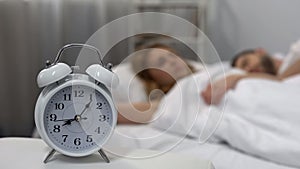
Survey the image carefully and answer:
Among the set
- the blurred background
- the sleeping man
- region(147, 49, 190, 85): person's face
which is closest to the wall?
the blurred background

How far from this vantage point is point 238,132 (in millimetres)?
1051

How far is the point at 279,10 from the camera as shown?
2518mm

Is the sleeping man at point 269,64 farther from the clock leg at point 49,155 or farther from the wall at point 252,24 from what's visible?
the clock leg at point 49,155

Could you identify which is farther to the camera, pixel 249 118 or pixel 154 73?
pixel 154 73

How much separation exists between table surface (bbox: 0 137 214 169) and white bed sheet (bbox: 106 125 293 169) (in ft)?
0.54

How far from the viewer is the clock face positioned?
61 cm

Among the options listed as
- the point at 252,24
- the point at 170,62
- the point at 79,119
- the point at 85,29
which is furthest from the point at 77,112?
the point at 252,24

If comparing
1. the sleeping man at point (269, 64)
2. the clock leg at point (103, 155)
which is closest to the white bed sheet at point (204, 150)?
the clock leg at point (103, 155)

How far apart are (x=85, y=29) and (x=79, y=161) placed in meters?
1.42

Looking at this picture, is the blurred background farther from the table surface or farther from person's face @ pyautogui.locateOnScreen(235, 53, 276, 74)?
the table surface

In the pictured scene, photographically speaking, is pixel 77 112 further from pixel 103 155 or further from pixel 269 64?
pixel 269 64

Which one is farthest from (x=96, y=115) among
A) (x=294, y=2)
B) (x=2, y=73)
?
(x=294, y=2)

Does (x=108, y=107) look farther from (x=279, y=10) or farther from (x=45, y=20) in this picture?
(x=279, y=10)

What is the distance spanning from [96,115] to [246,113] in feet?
2.12
